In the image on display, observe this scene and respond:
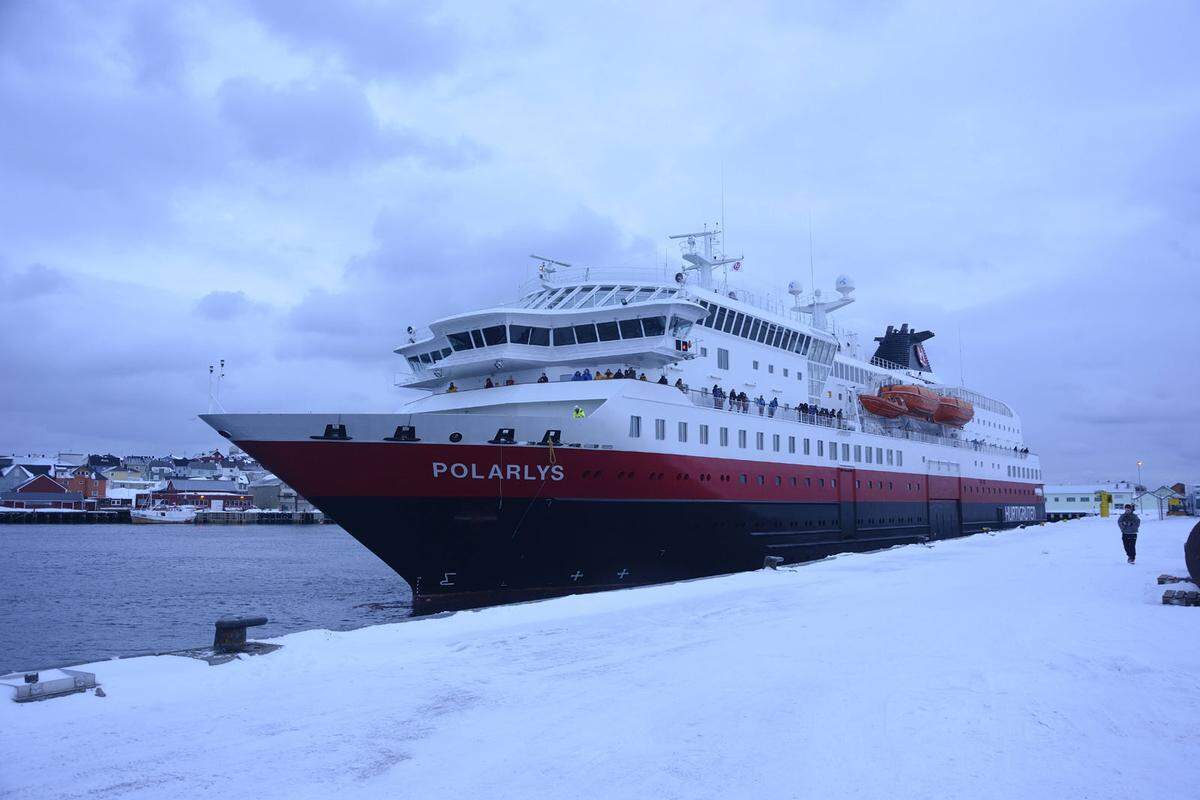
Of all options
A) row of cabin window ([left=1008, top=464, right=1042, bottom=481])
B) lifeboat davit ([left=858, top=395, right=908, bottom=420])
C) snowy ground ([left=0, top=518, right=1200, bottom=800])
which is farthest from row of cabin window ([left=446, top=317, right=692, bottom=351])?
row of cabin window ([left=1008, top=464, right=1042, bottom=481])

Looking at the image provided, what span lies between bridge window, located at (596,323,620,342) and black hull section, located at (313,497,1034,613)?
4.91m

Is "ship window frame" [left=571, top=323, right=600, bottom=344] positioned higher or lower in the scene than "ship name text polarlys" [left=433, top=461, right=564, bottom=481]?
higher

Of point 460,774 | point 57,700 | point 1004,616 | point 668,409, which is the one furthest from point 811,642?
point 668,409

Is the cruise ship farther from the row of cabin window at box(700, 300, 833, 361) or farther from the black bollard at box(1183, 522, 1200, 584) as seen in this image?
the black bollard at box(1183, 522, 1200, 584)

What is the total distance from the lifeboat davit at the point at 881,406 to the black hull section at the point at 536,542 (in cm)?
1273

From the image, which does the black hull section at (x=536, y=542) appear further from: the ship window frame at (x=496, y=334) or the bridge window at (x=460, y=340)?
the bridge window at (x=460, y=340)

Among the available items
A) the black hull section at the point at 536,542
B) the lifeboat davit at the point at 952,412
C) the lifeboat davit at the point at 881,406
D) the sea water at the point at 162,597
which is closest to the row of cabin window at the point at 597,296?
the black hull section at the point at 536,542

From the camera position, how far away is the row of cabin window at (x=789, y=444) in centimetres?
2088

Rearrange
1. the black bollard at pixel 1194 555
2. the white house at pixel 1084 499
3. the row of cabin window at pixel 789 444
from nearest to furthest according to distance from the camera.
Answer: the black bollard at pixel 1194 555
the row of cabin window at pixel 789 444
the white house at pixel 1084 499

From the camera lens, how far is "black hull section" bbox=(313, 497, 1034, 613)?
1775cm

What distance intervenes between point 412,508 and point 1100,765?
47.3ft

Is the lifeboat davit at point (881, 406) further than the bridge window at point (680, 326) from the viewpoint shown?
Yes

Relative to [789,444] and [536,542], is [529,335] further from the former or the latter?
[789,444]

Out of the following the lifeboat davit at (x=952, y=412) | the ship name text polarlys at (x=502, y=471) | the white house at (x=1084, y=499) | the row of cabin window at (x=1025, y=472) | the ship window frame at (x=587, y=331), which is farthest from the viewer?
the white house at (x=1084, y=499)
